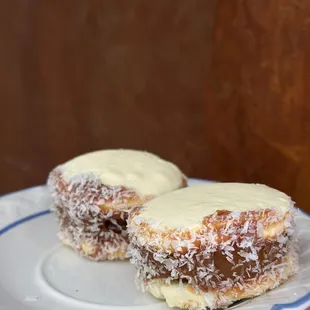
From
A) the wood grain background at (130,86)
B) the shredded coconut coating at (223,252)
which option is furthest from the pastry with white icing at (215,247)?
the wood grain background at (130,86)

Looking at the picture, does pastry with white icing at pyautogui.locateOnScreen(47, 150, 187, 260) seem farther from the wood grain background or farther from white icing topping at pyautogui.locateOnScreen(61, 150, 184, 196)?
the wood grain background

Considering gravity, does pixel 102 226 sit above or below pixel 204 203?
below

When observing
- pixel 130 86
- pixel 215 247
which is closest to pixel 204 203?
pixel 215 247

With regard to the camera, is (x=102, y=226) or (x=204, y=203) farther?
(x=102, y=226)

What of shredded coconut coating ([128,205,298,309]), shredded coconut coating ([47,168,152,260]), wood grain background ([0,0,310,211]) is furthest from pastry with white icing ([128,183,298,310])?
wood grain background ([0,0,310,211])

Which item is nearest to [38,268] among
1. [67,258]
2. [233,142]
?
[67,258]

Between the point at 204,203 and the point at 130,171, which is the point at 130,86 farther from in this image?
the point at 204,203

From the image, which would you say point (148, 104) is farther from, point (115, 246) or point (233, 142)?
point (115, 246)

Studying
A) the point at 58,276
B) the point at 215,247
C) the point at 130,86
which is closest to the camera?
the point at 215,247
